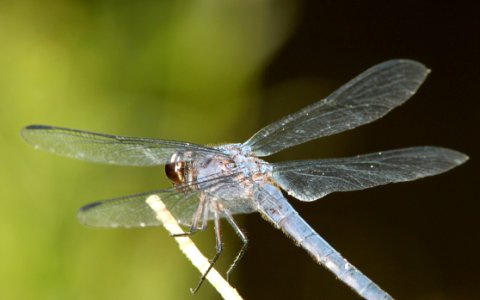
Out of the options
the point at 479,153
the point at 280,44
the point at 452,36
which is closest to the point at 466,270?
the point at 479,153

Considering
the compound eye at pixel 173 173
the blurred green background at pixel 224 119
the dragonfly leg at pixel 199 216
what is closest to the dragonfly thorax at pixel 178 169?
the compound eye at pixel 173 173

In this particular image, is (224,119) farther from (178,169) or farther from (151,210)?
(151,210)

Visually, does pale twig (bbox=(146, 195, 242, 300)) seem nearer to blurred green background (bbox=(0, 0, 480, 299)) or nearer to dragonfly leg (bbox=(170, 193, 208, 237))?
dragonfly leg (bbox=(170, 193, 208, 237))

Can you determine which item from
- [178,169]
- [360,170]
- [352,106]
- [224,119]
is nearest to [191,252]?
[178,169]

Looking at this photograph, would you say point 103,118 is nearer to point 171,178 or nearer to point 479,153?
point 171,178

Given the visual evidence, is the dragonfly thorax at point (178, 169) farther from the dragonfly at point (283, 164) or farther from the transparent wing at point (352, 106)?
the transparent wing at point (352, 106)

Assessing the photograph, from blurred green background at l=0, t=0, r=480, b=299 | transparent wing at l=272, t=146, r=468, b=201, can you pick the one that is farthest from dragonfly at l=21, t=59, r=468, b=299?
blurred green background at l=0, t=0, r=480, b=299
